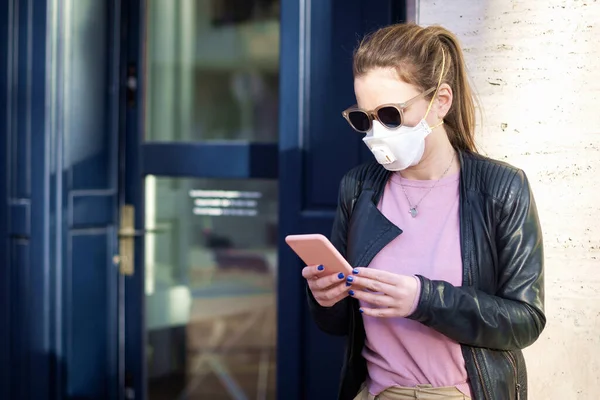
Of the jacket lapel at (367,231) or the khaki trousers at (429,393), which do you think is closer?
the khaki trousers at (429,393)

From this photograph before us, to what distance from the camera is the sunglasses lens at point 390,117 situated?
190 centimetres

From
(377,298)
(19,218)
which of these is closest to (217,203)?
(19,218)

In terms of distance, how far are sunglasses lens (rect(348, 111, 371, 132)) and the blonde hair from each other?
91mm

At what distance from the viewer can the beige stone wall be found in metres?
2.60

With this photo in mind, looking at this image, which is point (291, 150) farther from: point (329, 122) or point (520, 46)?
point (520, 46)

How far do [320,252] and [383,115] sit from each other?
36 cm

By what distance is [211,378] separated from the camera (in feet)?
12.6

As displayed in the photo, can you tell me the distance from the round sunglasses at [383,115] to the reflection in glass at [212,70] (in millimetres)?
1625

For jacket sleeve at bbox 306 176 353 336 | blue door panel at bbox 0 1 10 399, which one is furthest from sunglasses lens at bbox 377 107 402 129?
blue door panel at bbox 0 1 10 399

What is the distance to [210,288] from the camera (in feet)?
12.5

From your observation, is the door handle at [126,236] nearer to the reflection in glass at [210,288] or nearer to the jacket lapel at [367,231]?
the reflection in glass at [210,288]

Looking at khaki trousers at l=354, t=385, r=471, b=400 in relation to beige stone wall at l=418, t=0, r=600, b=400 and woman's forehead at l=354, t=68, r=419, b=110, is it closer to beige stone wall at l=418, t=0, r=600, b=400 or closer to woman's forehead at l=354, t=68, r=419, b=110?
woman's forehead at l=354, t=68, r=419, b=110

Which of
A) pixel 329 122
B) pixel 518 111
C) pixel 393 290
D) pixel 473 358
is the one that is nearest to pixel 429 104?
pixel 393 290

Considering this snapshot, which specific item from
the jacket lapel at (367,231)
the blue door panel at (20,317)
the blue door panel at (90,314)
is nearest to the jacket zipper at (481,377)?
the jacket lapel at (367,231)
